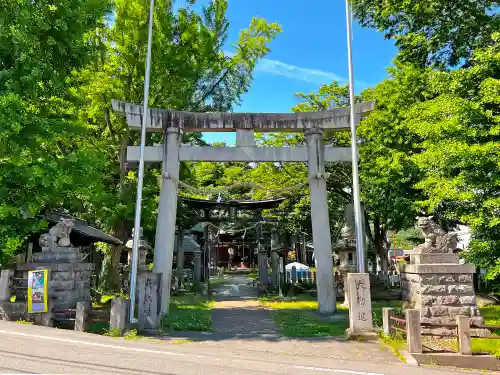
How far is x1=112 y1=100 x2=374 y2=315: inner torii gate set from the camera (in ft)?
41.3

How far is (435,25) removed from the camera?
1658 centimetres

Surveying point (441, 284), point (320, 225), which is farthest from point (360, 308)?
point (320, 225)

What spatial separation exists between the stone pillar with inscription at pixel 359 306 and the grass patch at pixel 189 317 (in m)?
4.06

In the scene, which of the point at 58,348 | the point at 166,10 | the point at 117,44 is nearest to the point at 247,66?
the point at 166,10

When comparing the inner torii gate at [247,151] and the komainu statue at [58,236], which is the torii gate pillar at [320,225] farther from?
the komainu statue at [58,236]

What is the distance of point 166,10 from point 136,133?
6464mm

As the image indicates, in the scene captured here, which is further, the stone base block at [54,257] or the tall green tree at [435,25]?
the tall green tree at [435,25]

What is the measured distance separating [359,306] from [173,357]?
5.29m

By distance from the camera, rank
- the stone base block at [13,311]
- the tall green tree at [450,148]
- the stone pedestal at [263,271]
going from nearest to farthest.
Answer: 1. the stone base block at [13,311]
2. the tall green tree at [450,148]
3. the stone pedestal at [263,271]

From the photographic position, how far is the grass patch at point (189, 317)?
34.8 ft

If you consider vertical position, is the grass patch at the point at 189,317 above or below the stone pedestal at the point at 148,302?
below

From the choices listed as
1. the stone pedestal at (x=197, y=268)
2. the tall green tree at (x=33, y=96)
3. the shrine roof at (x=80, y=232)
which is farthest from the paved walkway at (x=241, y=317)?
the tall green tree at (x=33, y=96)

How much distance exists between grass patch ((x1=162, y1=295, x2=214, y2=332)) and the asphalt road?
1.82 meters

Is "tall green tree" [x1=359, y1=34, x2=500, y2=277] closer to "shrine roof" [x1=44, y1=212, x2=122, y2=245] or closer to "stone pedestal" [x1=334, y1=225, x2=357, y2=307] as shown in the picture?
"stone pedestal" [x1=334, y1=225, x2=357, y2=307]
